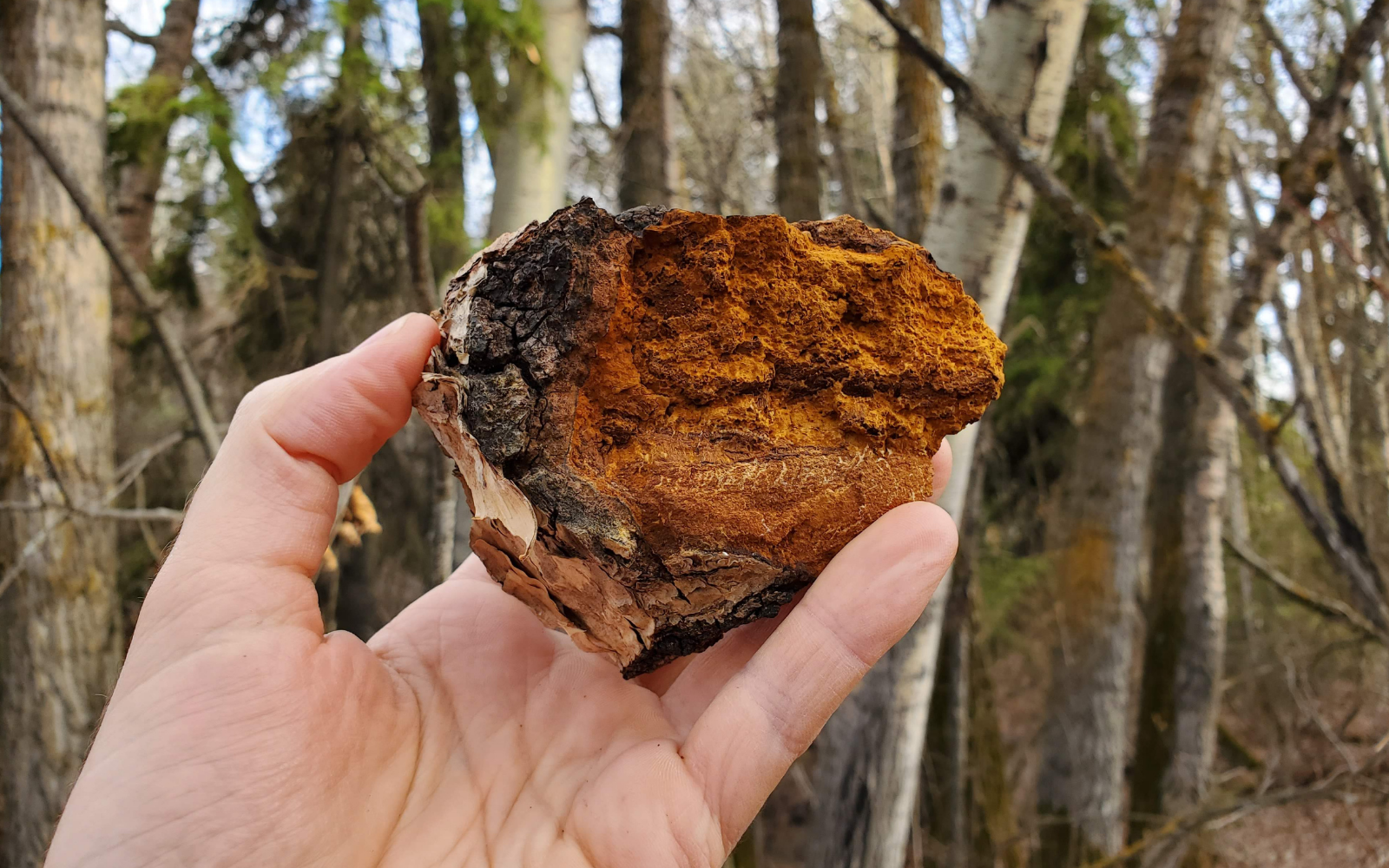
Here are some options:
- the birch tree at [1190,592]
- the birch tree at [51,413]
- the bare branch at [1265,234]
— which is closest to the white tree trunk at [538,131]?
the bare branch at [1265,234]

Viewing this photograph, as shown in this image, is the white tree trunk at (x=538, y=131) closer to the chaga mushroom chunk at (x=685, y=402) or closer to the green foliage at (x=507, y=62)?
the green foliage at (x=507, y=62)

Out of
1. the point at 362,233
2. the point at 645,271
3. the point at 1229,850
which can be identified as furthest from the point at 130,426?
the point at 1229,850

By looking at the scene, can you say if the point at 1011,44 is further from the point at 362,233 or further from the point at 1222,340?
the point at 362,233

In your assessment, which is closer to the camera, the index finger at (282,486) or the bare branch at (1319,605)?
the index finger at (282,486)

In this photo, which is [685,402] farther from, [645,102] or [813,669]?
[645,102]

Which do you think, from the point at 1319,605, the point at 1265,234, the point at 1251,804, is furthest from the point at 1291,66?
the point at 1251,804

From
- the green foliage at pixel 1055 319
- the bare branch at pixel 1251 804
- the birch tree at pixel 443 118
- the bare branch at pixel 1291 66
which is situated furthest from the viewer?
the green foliage at pixel 1055 319
